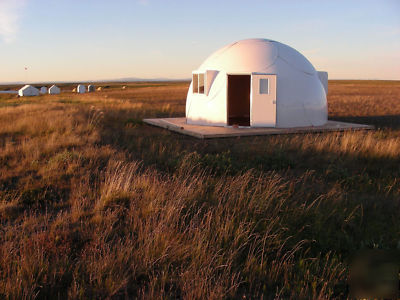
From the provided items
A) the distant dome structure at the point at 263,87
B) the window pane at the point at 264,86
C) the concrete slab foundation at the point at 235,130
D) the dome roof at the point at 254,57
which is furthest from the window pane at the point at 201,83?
the window pane at the point at 264,86

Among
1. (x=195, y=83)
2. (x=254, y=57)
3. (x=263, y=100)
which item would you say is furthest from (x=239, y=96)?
(x=263, y=100)

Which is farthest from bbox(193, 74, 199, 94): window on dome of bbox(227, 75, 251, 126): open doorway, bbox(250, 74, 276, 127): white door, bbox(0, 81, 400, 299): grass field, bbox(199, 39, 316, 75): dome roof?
bbox(0, 81, 400, 299): grass field

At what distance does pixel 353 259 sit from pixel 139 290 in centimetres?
227

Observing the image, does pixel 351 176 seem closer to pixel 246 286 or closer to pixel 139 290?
pixel 246 286

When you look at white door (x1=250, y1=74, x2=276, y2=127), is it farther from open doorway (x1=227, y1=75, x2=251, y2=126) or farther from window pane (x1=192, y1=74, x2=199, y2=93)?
open doorway (x1=227, y1=75, x2=251, y2=126)

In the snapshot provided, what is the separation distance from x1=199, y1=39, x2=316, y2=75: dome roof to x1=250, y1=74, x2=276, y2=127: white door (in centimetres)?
42

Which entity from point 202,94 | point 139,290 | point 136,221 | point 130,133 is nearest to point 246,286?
point 139,290

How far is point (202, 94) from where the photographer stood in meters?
14.0

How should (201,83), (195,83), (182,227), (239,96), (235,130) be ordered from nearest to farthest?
(182,227) < (235,130) < (201,83) < (195,83) < (239,96)

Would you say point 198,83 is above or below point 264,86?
above

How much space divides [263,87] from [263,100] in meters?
0.47

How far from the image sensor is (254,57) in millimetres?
13398

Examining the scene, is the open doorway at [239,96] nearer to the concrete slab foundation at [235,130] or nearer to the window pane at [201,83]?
the window pane at [201,83]

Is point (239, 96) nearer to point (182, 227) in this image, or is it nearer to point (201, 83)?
point (201, 83)
